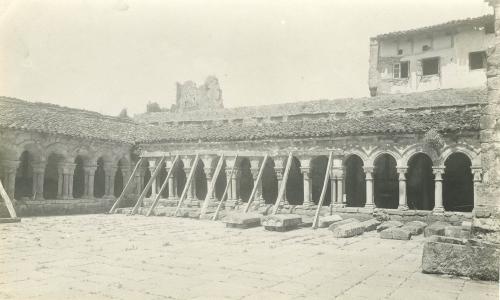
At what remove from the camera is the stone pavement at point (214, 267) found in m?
6.34

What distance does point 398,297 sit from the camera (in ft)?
20.2

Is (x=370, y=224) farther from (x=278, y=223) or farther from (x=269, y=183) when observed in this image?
(x=269, y=183)

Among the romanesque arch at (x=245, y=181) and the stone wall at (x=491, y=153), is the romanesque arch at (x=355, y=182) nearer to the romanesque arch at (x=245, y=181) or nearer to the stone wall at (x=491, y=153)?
the romanesque arch at (x=245, y=181)

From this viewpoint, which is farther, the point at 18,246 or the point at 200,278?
the point at 18,246

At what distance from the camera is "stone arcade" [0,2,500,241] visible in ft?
54.5


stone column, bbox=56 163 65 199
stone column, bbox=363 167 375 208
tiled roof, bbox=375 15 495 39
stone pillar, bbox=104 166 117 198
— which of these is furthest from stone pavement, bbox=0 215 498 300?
tiled roof, bbox=375 15 495 39

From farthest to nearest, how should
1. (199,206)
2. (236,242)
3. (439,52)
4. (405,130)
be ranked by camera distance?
(439,52) → (199,206) → (405,130) → (236,242)

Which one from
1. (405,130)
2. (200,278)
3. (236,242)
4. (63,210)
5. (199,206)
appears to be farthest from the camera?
(199,206)

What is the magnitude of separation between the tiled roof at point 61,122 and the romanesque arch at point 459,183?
16403 mm

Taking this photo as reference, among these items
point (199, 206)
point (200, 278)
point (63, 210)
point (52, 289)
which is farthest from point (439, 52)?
point (52, 289)

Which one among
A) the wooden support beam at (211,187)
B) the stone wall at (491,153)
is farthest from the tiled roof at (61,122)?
the stone wall at (491,153)

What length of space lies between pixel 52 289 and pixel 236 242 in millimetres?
5836

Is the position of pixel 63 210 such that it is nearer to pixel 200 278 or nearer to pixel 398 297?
pixel 200 278

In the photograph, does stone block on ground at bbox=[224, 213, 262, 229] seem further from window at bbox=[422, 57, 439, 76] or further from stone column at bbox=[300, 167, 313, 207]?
window at bbox=[422, 57, 439, 76]
